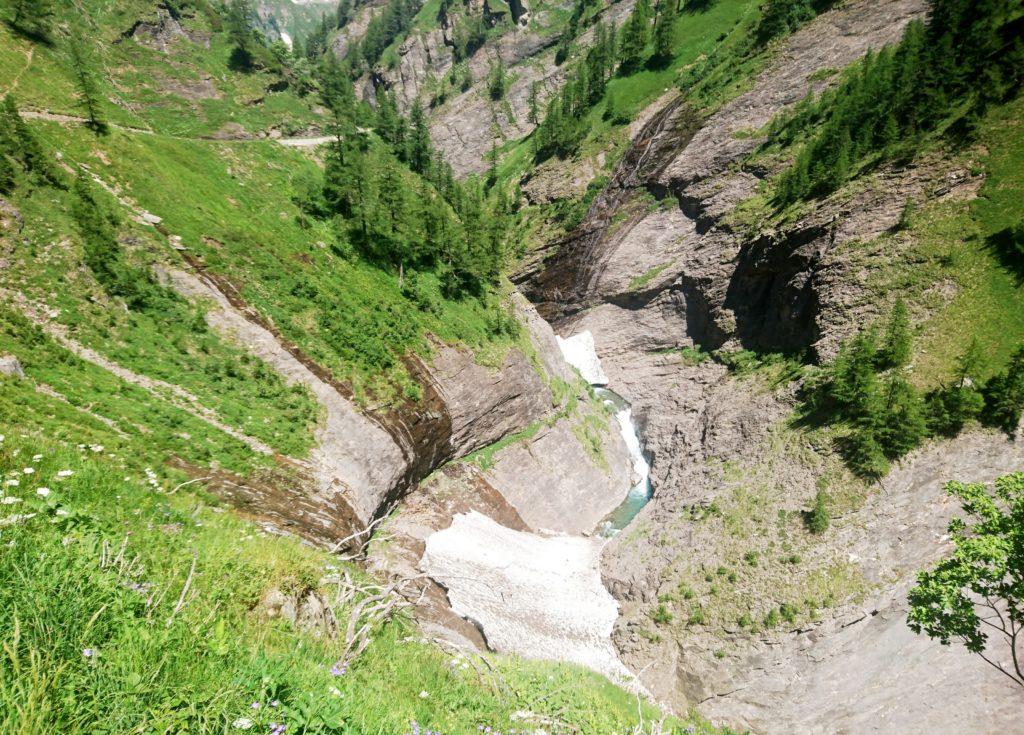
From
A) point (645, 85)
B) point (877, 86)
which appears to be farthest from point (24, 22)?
point (645, 85)

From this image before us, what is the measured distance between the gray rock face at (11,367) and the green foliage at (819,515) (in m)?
33.2

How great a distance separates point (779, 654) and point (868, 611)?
14.8ft

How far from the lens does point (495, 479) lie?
3120 centimetres

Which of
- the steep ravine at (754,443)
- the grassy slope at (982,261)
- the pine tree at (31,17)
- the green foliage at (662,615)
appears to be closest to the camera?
the steep ravine at (754,443)

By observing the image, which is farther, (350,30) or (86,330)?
(350,30)

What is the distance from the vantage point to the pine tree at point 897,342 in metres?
24.6

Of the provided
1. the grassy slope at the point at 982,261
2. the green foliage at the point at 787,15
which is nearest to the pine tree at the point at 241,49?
the grassy slope at the point at 982,261

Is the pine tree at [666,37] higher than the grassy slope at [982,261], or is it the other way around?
the pine tree at [666,37]

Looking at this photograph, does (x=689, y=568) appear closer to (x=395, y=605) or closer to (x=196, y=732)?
(x=395, y=605)

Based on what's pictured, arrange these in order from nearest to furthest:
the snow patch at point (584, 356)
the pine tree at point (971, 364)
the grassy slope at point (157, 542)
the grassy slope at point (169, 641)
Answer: the grassy slope at point (169, 641) → the grassy slope at point (157, 542) → the pine tree at point (971, 364) → the snow patch at point (584, 356)

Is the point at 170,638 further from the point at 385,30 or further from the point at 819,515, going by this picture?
the point at 385,30

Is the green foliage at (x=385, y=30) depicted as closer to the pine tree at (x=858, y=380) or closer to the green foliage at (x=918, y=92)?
the green foliage at (x=918, y=92)

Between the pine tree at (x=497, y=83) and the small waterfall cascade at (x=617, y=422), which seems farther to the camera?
the pine tree at (x=497, y=83)

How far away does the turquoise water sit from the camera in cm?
3659
